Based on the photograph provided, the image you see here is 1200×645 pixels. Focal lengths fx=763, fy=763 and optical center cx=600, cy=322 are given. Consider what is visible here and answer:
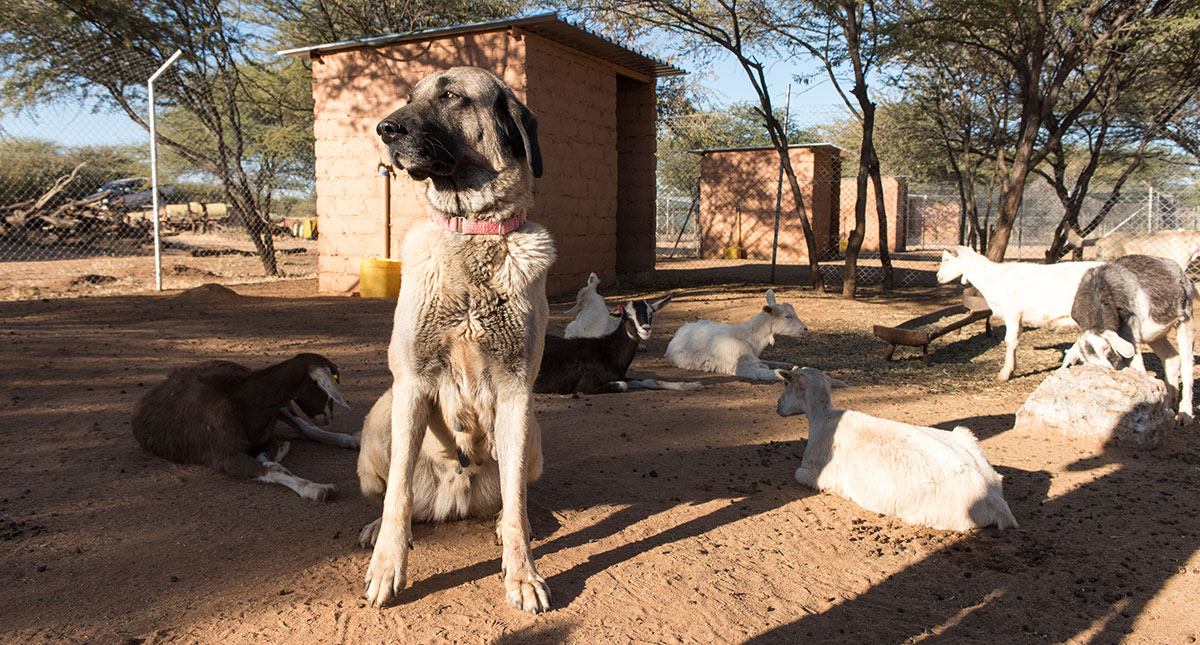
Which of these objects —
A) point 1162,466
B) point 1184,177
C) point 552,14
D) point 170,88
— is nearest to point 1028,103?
point 552,14

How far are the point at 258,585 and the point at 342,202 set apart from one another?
1080cm

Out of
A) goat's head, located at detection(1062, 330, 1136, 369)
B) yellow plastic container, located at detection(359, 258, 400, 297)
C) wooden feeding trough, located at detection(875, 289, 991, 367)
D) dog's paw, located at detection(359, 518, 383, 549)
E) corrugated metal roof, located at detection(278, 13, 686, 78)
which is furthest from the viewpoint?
yellow plastic container, located at detection(359, 258, 400, 297)

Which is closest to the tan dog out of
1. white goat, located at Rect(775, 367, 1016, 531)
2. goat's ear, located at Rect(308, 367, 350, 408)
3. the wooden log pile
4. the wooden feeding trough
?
goat's ear, located at Rect(308, 367, 350, 408)

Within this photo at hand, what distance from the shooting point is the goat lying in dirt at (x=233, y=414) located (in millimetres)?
4051

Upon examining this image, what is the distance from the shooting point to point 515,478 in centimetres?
299

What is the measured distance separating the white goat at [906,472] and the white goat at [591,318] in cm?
445

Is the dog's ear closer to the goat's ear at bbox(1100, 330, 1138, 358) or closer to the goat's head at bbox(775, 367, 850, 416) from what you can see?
the goat's head at bbox(775, 367, 850, 416)

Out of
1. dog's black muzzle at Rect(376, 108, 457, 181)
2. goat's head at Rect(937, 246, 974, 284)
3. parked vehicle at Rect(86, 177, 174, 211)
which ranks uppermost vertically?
parked vehicle at Rect(86, 177, 174, 211)

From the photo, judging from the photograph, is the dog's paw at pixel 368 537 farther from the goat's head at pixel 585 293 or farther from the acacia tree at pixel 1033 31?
the acacia tree at pixel 1033 31

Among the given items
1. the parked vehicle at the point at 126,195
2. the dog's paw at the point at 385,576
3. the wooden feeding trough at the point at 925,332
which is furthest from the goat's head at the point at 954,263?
the parked vehicle at the point at 126,195

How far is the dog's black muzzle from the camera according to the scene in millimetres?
2840

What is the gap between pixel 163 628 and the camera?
2617mm

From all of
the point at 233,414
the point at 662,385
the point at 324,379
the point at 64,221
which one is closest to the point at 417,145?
the point at 324,379

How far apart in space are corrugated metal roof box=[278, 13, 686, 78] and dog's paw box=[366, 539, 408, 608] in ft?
30.5
